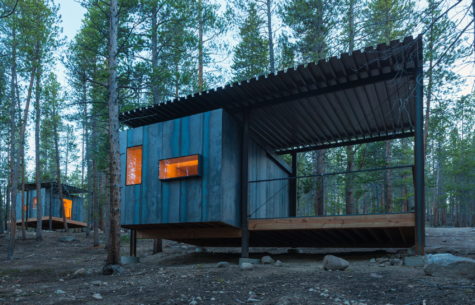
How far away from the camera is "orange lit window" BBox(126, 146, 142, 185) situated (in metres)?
10.6

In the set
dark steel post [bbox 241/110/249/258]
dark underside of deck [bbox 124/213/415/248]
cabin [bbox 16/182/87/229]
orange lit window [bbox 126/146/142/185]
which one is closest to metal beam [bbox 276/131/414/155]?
dark underside of deck [bbox 124/213/415/248]

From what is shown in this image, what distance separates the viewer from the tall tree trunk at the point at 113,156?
9.27 meters

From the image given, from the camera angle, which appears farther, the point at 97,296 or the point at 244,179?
the point at 244,179

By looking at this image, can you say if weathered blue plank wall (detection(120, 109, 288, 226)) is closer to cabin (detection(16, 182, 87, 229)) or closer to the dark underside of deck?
the dark underside of deck

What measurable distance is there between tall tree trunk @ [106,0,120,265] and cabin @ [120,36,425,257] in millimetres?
969

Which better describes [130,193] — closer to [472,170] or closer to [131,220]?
[131,220]

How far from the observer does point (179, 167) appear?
980cm

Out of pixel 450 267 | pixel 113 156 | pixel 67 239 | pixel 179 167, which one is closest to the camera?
pixel 450 267

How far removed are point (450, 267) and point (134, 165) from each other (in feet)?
26.0

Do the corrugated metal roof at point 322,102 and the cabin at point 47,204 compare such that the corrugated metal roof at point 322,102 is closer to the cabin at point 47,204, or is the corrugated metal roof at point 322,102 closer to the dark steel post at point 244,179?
the dark steel post at point 244,179

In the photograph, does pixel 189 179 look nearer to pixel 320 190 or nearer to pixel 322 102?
pixel 322 102

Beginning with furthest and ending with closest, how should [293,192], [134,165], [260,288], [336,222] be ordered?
[293,192], [134,165], [336,222], [260,288]

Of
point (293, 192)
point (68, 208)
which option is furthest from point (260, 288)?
point (68, 208)

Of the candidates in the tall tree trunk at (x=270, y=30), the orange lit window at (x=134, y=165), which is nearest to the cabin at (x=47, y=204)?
the tall tree trunk at (x=270, y=30)
